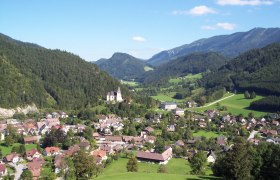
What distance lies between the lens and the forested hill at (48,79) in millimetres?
118688

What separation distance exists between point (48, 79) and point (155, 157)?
86365mm

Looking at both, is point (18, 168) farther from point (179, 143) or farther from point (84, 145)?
point (179, 143)

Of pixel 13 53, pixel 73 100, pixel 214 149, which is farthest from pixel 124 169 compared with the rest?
pixel 13 53

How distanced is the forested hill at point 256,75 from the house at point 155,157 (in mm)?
77124

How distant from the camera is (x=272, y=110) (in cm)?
11706

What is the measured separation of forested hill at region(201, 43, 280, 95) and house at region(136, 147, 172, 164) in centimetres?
7712

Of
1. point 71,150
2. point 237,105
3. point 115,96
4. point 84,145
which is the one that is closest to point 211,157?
point 84,145

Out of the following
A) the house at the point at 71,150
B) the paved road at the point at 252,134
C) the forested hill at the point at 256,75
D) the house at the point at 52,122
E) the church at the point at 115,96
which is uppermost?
the forested hill at the point at 256,75

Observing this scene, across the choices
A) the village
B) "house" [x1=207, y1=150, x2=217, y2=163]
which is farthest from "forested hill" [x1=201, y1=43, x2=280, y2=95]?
"house" [x1=207, y1=150, x2=217, y2=163]

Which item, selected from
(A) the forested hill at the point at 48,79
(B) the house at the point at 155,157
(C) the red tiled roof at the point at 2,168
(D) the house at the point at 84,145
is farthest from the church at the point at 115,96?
(C) the red tiled roof at the point at 2,168

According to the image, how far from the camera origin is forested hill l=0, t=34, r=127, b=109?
11869cm

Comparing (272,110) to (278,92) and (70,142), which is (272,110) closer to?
(278,92)

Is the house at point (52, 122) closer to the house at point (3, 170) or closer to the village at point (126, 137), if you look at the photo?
the village at point (126, 137)

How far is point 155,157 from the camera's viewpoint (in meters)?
65.8
